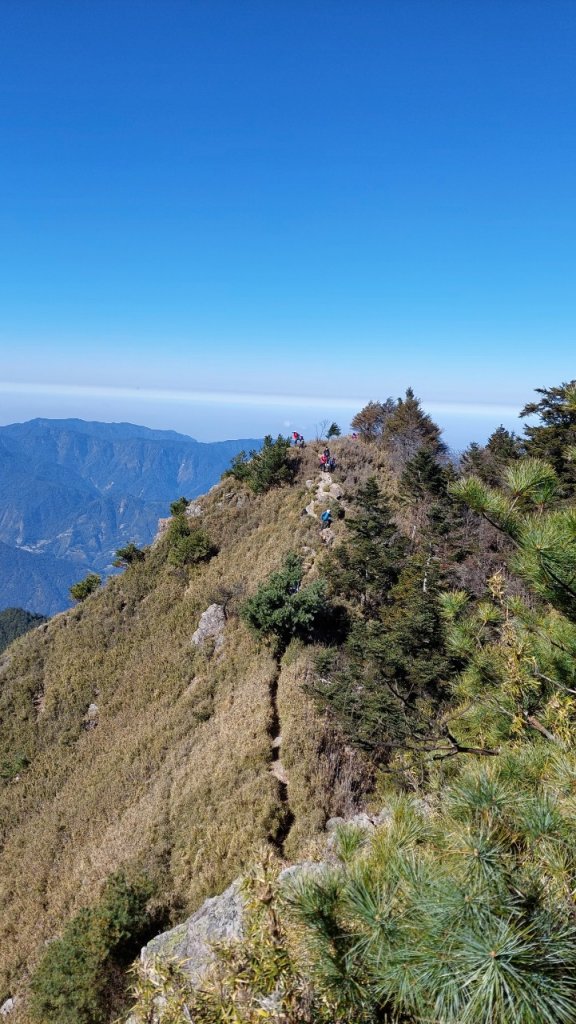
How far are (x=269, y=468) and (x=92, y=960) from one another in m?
24.3

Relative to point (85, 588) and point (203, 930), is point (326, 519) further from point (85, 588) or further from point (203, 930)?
point (203, 930)

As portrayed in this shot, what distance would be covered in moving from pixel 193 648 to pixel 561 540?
62.7 ft

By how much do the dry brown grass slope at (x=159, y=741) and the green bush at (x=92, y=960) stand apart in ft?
4.03

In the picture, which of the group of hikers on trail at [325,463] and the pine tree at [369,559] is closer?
the pine tree at [369,559]

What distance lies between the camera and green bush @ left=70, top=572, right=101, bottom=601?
29594 mm

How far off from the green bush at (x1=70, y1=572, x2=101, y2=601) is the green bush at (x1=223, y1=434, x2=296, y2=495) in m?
11.3

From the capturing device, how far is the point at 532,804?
9.21 ft

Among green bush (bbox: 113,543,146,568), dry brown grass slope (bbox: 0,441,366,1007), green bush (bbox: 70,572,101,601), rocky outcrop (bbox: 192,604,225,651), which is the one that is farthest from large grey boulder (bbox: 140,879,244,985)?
green bush (bbox: 70,572,101,601)

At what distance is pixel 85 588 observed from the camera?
30.3m

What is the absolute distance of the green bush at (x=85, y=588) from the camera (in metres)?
29.6

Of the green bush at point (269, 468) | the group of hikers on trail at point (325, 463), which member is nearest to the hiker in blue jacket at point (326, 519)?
the group of hikers on trail at point (325, 463)

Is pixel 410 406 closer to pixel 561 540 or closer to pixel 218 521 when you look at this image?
pixel 218 521

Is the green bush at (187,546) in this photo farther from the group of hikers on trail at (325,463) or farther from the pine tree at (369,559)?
the pine tree at (369,559)

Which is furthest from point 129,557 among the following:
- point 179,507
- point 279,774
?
point 279,774
